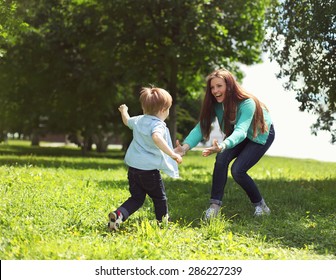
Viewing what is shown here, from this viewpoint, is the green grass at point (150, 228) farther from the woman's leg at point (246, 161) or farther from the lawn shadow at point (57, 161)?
the lawn shadow at point (57, 161)

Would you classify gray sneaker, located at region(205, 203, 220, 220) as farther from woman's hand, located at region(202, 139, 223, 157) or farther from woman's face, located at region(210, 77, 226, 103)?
woman's face, located at region(210, 77, 226, 103)

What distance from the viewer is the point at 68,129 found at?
29.4 metres

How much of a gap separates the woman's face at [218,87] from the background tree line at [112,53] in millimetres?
6424

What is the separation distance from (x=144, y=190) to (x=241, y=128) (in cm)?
153

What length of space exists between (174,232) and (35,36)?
20922 millimetres

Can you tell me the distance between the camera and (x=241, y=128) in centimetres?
658

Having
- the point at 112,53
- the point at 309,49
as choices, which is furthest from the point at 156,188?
the point at 112,53

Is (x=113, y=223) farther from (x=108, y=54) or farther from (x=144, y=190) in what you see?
(x=108, y=54)

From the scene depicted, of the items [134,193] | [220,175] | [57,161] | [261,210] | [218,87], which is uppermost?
[218,87]

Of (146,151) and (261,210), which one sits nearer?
(146,151)

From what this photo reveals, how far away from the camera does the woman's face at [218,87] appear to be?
22.4 ft

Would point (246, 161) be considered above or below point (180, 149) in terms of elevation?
below

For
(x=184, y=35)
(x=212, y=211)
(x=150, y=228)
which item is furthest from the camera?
(x=184, y=35)
